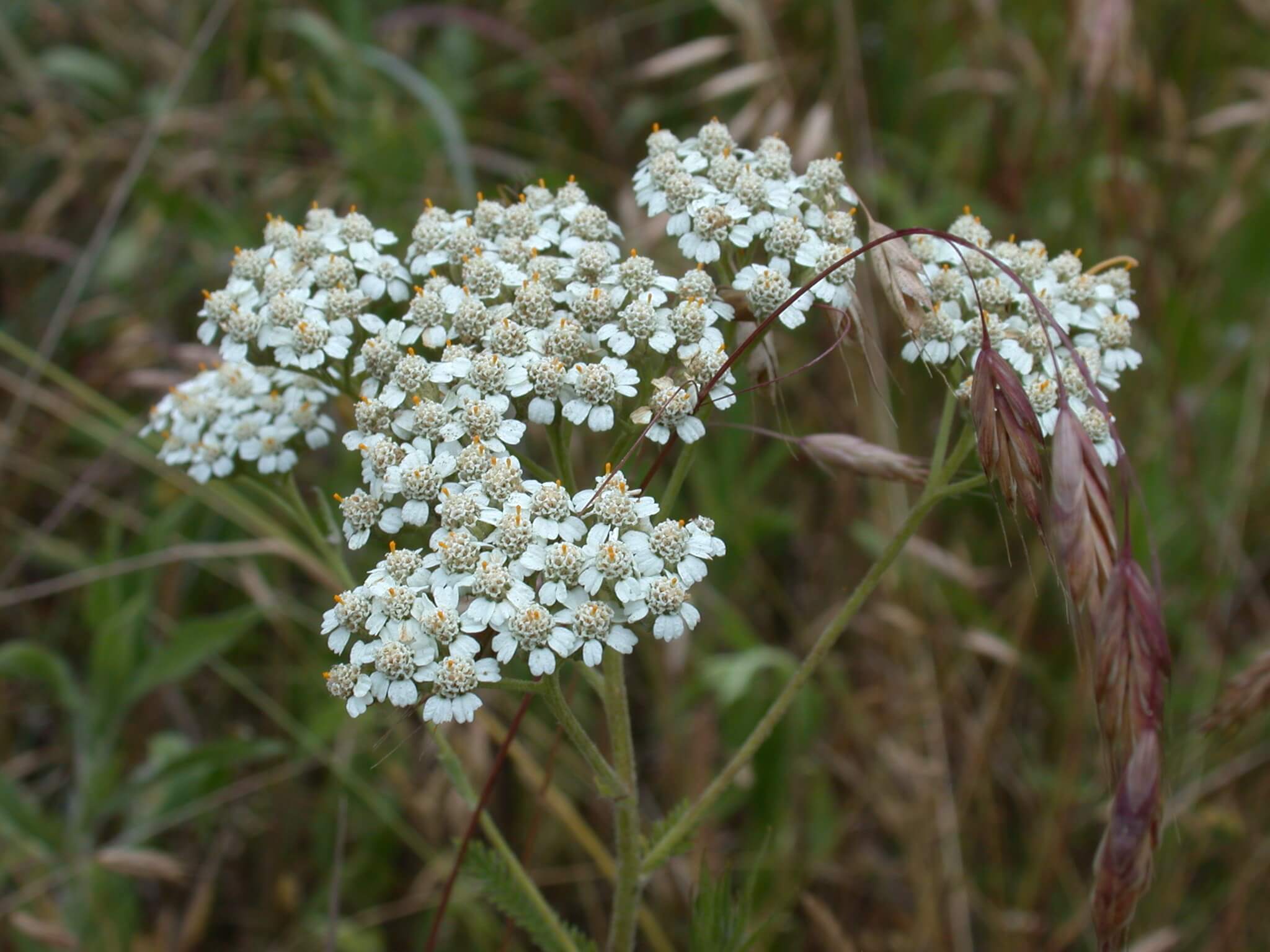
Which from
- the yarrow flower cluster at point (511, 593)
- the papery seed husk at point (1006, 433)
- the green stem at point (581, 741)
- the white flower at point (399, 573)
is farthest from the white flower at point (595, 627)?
the papery seed husk at point (1006, 433)

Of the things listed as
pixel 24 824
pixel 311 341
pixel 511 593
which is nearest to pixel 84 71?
pixel 24 824

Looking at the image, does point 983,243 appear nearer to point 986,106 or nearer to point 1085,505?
point 1085,505

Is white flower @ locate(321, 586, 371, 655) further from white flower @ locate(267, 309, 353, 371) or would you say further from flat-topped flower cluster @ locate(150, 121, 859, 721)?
white flower @ locate(267, 309, 353, 371)

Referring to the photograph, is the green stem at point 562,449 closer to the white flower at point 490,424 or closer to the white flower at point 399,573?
the white flower at point 490,424

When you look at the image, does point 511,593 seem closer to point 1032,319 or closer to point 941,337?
point 941,337

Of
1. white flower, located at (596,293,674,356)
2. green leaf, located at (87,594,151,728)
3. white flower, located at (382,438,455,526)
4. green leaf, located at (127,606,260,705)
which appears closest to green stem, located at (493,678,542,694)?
white flower, located at (382,438,455,526)
